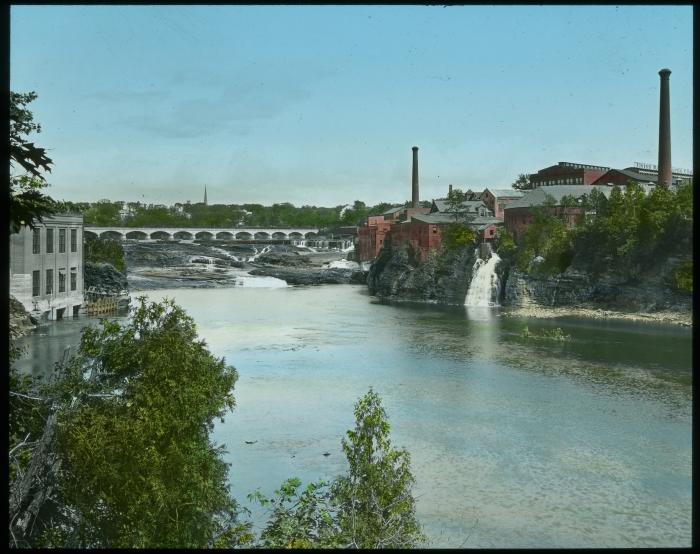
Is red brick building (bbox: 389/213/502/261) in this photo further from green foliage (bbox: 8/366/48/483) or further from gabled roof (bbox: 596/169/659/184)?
green foliage (bbox: 8/366/48/483)

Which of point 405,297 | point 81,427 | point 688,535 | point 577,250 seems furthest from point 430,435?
point 405,297

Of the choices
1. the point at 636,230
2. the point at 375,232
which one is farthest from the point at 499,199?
the point at 636,230

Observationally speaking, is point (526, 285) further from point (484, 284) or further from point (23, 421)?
point (23, 421)

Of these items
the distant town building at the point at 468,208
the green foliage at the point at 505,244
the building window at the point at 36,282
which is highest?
the distant town building at the point at 468,208

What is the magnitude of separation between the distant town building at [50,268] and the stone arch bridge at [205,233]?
54.4m

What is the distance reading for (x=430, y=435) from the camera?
17.9 m

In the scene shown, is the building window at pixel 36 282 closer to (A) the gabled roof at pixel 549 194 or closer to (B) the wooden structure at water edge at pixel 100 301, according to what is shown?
(B) the wooden structure at water edge at pixel 100 301

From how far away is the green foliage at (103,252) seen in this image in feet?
162

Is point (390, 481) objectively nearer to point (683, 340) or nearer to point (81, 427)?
point (81, 427)

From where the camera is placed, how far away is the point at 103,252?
52000mm

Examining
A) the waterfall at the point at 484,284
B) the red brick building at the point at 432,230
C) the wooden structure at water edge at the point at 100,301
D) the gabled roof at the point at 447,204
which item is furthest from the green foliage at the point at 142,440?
the gabled roof at the point at 447,204

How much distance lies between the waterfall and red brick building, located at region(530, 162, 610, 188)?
2313 centimetres

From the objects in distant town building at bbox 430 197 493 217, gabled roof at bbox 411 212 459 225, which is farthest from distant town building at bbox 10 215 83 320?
distant town building at bbox 430 197 493 217

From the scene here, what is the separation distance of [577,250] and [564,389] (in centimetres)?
3079
